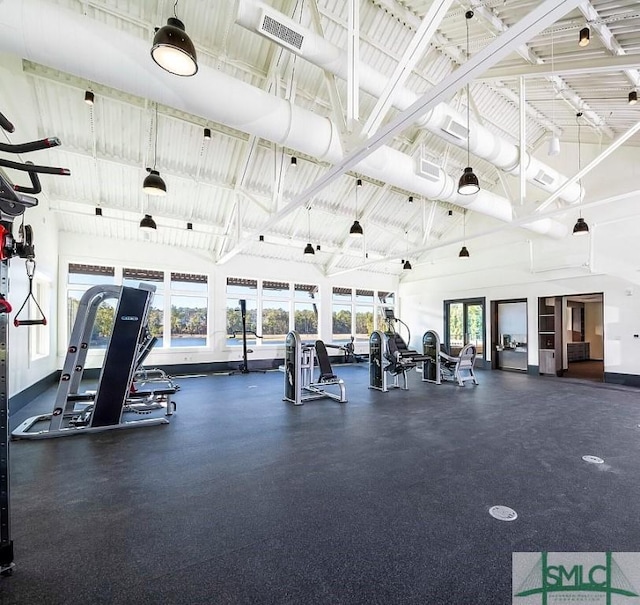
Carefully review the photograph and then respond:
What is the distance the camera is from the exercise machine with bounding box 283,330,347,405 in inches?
237

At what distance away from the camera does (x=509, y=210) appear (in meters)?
7.93

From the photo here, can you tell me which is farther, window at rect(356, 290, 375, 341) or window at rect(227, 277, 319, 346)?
window at rect(356, 290, 375, 341)

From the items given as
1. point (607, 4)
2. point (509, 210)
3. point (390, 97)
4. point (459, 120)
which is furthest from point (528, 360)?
point (390, 97)

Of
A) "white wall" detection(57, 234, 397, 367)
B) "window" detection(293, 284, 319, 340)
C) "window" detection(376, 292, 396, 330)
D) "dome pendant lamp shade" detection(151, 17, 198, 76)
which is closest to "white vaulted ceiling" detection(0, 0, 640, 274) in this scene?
"white wall" detection(57, 234, 397, 367)

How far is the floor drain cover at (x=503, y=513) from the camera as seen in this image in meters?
2.45

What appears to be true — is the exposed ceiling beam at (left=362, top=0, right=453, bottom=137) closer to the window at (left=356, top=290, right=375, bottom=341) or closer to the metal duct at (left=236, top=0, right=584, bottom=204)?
the metal duct at (left=236, top=0, right=584, bottom=204)

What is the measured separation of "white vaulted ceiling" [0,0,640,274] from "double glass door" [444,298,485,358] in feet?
9.71

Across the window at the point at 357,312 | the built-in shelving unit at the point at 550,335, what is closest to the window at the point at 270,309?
the window at the point at 357,312

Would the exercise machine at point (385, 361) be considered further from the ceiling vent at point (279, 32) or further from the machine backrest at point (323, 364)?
the ceiling vent at point (279, 32)

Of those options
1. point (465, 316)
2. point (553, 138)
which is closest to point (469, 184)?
point (553, 138)

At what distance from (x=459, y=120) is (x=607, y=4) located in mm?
1910

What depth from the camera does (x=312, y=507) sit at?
2586 mm

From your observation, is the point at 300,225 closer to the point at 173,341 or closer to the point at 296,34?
the point at 173,341

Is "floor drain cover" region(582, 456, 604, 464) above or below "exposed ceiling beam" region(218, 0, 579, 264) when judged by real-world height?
below
